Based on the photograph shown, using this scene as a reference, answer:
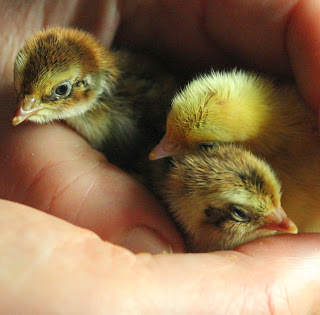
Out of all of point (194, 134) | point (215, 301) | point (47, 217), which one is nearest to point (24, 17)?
point (194, 134)

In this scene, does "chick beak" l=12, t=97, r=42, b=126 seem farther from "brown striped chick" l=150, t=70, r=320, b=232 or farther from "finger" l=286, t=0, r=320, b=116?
"finger" l=286, t=0, r=320, b=116

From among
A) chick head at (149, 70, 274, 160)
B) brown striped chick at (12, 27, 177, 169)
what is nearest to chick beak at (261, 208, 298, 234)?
chick head at (149, 70, 274, 160)

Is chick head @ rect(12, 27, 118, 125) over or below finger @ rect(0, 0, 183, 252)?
over

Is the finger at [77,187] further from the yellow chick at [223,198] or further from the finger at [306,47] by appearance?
the finger at [306,47]

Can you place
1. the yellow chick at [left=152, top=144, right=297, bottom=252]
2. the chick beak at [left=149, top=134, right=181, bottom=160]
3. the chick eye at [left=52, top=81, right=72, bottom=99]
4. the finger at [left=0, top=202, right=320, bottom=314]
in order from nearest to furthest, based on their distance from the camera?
the finger at [left=0, top=202, right=320, bottom=314] → the yellow chick at [left=152, top=144, right=297, bottom=252] → the chick beak at [left=149, top=134, right=181, bottom=160] → the chick eye at [left=52, top=81, right=72, bottom=99]

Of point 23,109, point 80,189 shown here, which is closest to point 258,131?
point 80,189

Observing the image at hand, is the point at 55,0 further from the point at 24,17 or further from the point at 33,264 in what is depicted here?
the point at 33,264
